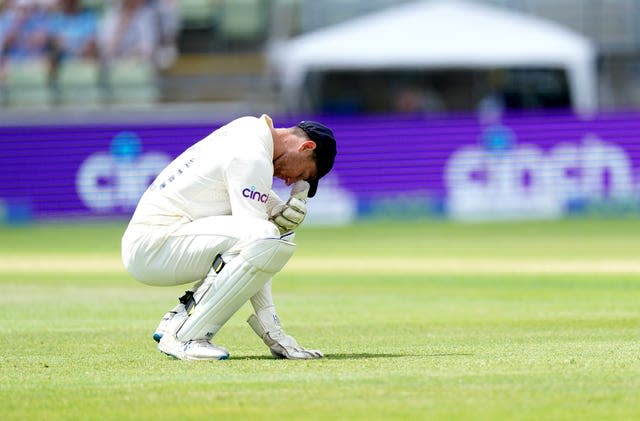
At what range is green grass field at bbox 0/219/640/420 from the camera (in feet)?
18.4

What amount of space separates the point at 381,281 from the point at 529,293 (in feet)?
6.92

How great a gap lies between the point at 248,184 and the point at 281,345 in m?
0.90

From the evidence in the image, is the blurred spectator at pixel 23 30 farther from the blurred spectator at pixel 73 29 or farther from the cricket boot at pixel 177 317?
the cricket boot at pixel 177 317

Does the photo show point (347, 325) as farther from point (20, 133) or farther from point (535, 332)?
point (20, 133)

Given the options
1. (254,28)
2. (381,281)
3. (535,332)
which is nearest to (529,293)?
(381,281)

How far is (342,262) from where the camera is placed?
16.3 meters

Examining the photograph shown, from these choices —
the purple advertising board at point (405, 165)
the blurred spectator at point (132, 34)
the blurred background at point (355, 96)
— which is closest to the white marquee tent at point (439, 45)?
the blurred background at point (355, 96)

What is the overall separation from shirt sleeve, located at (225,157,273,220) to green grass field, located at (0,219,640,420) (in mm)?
789

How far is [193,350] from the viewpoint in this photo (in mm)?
7203

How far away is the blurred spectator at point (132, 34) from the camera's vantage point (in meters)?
27.8

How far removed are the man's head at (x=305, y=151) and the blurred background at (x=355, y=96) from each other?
1650cm

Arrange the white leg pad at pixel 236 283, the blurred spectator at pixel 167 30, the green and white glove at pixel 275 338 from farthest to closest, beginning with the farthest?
the blurred spectator at pixel 167 30
the green and white glove at pixel 275 338
the white leg pad at pixel 236 283

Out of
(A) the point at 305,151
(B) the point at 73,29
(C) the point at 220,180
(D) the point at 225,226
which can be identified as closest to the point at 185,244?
(D) the point at 225,226

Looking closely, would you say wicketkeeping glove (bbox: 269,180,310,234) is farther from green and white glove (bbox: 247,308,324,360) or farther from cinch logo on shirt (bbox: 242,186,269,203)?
green and white glove (bbox: 247,308,324,360)
